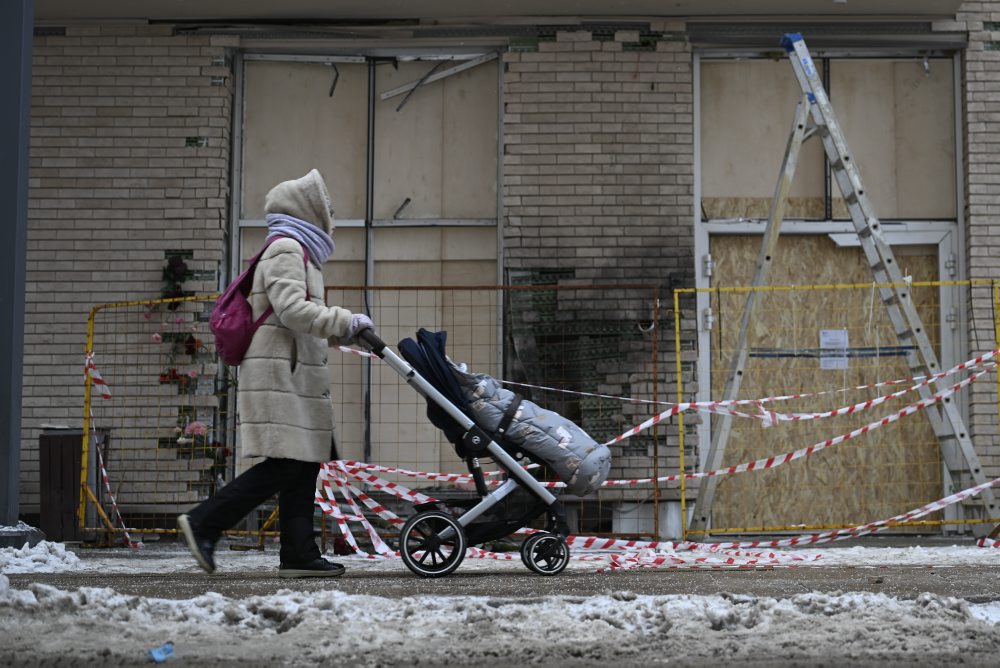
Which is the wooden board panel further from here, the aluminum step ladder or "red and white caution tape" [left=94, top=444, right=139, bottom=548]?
"red and white caution tape" [left=94, top=444, right=139, bottom=548]

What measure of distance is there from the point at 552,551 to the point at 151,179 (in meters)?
5.49

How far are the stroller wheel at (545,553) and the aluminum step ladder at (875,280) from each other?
2909mm

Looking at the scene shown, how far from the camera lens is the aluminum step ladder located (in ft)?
30.3

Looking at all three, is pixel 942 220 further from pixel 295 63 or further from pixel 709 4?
pixel 295 63

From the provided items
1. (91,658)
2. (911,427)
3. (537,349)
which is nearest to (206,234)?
(537,349)

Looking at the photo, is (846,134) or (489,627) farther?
(846,134)

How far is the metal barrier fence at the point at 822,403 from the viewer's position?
10.5 m

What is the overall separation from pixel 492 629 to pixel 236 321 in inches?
95.3

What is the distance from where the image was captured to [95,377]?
993cm

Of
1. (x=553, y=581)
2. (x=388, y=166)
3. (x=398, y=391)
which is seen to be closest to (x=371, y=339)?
(x=553, y=581)

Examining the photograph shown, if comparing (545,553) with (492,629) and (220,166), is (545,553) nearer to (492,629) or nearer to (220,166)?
(492,629)

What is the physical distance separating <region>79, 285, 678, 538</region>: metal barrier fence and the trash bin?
0.32m

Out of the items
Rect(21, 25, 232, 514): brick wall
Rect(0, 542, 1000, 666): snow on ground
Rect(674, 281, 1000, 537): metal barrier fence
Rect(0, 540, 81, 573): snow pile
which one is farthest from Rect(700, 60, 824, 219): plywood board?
Rect(0, 542, 1000, 666): snow on ground

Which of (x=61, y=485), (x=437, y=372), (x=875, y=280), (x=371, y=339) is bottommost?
(x=61, y=485)
